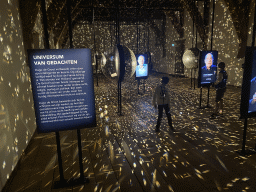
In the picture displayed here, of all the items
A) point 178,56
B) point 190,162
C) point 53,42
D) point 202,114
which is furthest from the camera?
point 178,56

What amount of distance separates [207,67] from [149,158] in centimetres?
371

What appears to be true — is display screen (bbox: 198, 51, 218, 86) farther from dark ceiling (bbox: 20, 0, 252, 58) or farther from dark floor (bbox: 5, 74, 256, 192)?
dark floor (bbox: 5, 74, 256, 192)

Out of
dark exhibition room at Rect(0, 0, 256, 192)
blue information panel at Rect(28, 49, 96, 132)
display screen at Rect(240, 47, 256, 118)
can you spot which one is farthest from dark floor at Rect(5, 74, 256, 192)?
blue information panel at Rect(28, 49, 96, 132)

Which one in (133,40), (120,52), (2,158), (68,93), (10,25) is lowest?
(2,158)

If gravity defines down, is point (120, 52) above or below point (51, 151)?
above

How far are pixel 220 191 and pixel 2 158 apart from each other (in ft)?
8.93

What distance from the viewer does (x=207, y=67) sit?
5.86 m

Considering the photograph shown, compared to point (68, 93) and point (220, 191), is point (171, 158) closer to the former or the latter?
point (220, 191)

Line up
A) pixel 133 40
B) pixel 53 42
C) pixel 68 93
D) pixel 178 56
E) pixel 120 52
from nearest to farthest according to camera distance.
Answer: pixel 68 93 → pixel 120 52 → pixel 53 42 → pixel 178 56 → pixel 133 40

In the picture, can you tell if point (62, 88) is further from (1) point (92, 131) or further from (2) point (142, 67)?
(2) point (142, 67)

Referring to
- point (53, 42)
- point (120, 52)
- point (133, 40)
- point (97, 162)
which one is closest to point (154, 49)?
point (133, 40)

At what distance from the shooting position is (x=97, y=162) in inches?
127

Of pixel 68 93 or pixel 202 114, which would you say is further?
pixel 202 114

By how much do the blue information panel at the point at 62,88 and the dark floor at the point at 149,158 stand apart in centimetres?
93
